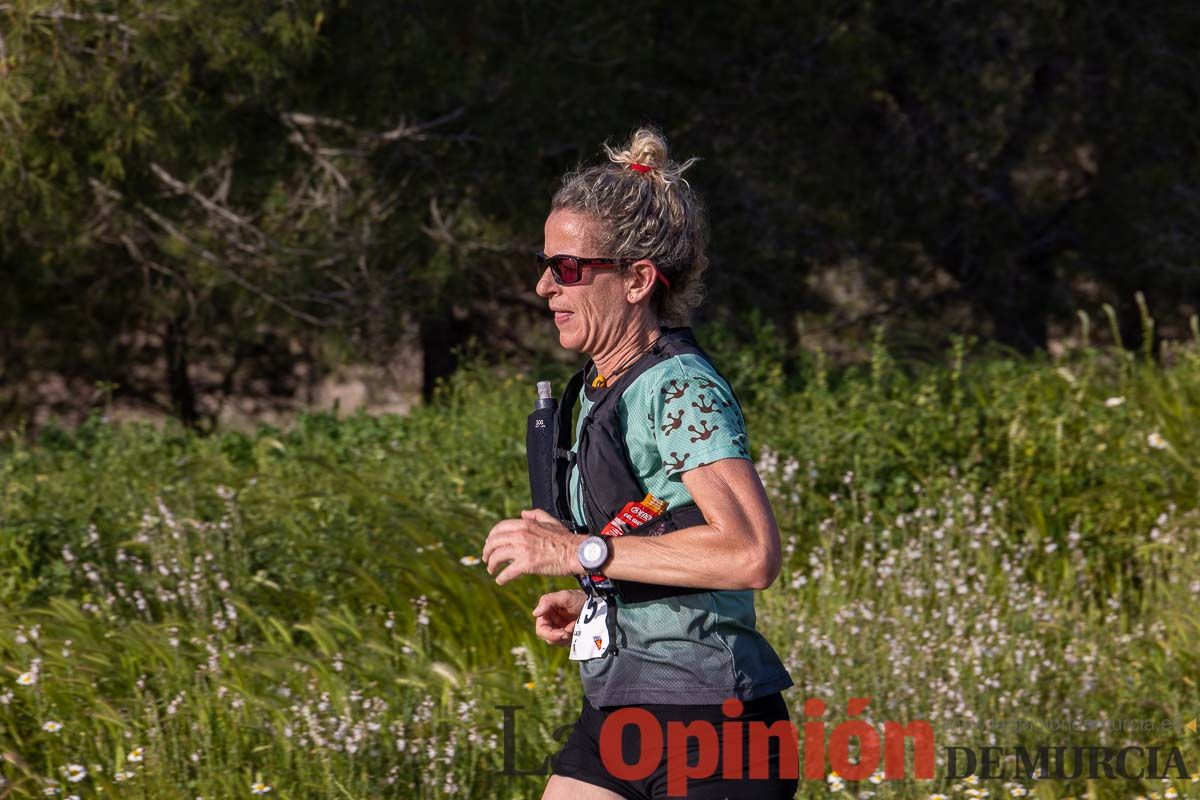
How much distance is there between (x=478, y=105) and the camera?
1026 centimetres

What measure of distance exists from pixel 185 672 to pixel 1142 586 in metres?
4.02

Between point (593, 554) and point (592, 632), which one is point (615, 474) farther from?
point (592, 632)

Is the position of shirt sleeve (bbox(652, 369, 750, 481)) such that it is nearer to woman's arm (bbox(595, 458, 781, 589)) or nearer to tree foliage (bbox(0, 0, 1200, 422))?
woman's arm (bbox(595, 458, 781, 589))

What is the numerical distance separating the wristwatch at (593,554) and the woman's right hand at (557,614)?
1.55 feet

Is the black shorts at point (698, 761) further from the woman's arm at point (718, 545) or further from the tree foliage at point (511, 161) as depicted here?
the tree foliage at point (511, 161)

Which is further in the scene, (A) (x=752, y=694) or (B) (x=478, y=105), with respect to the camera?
(B) (x=478, y=105)

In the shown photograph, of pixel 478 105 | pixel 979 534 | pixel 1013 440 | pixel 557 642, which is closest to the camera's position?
pixel 557 642

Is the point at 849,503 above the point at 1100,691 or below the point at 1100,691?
above

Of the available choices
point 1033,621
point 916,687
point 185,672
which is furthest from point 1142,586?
point 185,672

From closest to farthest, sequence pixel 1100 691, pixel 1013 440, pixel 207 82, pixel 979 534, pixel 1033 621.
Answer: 1. pixel 1100 691
2. pixel 1033 621
3. pixel 979 534
4. pixel 1013 440
5. pixel 207 82

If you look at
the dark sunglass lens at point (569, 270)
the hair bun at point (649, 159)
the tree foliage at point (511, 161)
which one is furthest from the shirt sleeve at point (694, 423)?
the tree foliage at point (511, 161)

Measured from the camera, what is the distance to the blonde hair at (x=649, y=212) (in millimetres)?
3008

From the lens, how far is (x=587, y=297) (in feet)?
9.95

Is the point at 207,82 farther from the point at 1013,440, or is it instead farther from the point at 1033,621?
the point at 1033,621
